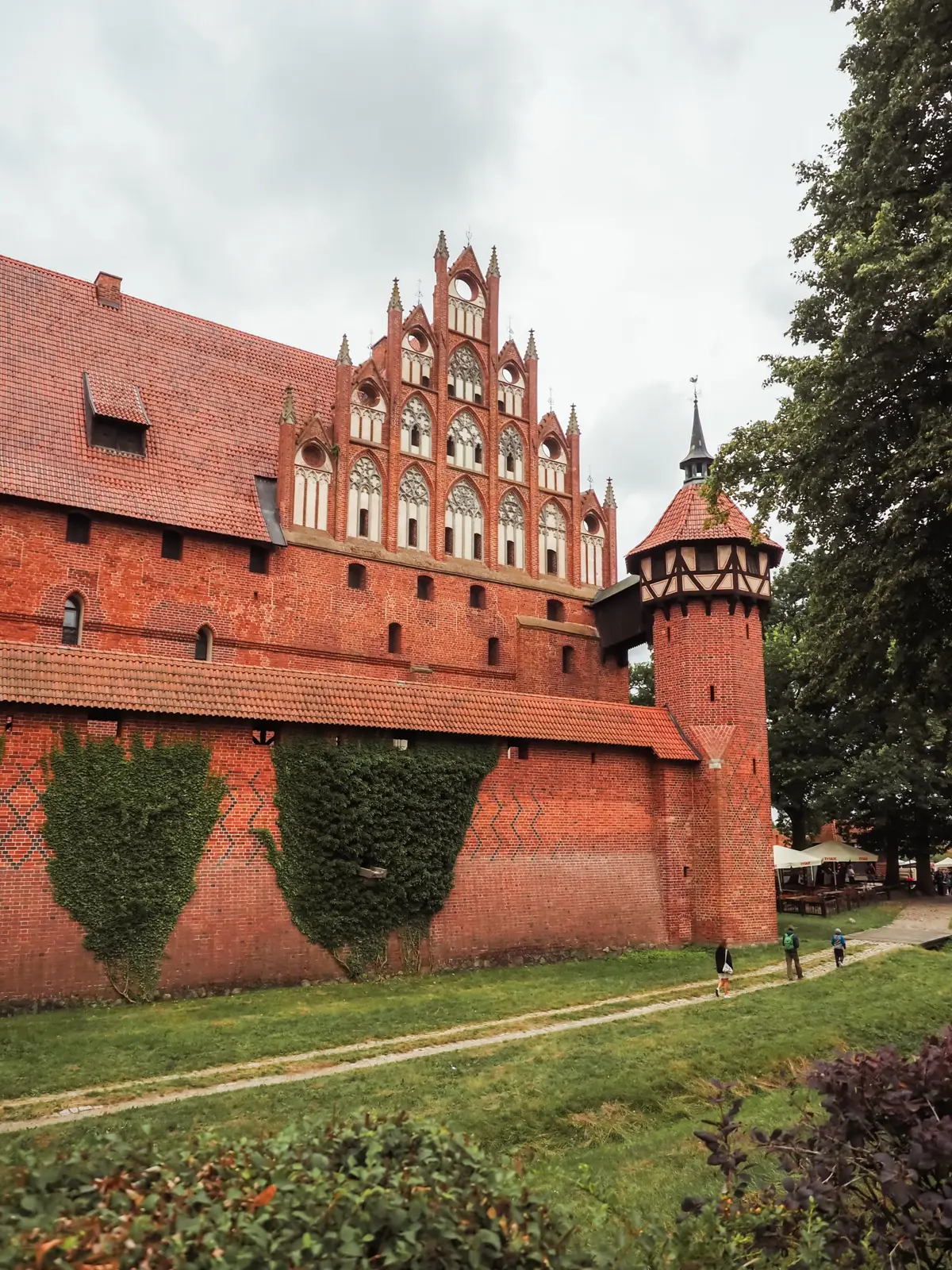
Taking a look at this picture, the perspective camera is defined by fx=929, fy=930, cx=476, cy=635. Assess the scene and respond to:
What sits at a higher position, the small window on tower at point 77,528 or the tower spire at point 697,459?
the tower spire at point 697,459

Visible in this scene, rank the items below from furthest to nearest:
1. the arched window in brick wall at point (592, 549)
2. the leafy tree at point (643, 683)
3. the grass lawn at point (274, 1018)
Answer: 1. the leafy tree at point (643, 683)
2. the arched window in brick wall at point (592, 549)
3. the grass lawn at point (274, 1018)

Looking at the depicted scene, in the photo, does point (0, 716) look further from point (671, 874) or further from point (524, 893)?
point (671, 874)

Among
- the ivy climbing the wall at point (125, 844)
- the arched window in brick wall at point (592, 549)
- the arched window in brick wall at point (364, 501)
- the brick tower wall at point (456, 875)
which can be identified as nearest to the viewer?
the brick tower wall at point (456, 875)

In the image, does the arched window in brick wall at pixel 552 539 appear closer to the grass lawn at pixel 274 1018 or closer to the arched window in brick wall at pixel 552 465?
the arched window in brick wall at pixel 552 465

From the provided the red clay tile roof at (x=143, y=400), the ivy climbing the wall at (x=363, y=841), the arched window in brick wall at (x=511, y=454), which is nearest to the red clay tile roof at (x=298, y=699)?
the ivy climbing the wall at (x=363, y=841)

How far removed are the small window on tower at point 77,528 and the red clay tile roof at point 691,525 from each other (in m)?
11.2

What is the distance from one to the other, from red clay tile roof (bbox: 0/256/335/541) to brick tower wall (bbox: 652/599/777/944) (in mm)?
8840

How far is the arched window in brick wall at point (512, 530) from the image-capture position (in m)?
21.1

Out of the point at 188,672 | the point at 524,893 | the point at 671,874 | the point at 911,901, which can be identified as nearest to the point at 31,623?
the point at 188,672

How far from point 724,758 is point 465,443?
29.0ft

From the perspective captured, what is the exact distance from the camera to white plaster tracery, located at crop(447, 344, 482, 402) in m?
21.0

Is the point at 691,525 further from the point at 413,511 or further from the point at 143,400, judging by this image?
the point at 143,400

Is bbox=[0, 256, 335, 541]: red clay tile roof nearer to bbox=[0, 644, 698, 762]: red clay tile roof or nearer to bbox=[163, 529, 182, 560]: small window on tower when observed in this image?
bbox=[163, 529, 182, 560]: small window on tower

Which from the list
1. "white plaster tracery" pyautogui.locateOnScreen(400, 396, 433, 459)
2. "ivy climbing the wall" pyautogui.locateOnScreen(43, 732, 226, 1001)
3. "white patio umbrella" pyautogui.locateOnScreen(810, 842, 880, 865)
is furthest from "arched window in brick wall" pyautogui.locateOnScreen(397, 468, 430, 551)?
"white patio umbrella" pyautogui.locateOnScreen(810, 842, 880, 865)
